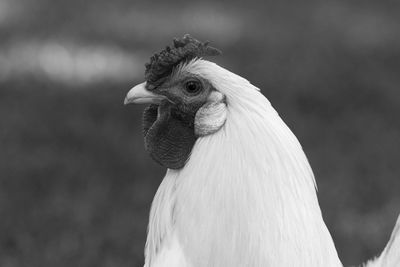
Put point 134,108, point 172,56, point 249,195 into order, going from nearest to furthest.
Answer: point 249,195, point 172,56, point 134,108

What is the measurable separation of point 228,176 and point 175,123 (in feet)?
0.98

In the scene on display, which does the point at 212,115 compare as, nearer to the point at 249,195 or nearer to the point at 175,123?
the point at 175,123

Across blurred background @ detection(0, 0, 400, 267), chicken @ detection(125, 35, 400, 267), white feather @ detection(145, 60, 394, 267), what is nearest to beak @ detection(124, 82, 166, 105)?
chicken @ detection(125, 35, 400, 267)

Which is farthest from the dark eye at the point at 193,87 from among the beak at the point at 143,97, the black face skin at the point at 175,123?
the beak at the point at 143,97

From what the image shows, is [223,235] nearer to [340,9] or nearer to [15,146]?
[15,146]

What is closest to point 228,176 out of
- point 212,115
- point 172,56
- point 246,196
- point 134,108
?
point 246,196

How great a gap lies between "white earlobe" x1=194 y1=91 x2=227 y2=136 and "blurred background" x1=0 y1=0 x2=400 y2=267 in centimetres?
218

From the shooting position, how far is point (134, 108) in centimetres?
695

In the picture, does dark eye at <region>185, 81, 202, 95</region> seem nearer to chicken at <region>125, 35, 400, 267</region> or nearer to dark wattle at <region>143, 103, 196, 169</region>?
chicken at <region>125, 35, 400, 267</region>

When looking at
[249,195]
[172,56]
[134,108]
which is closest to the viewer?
[249,195]

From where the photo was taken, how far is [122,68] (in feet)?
25.0

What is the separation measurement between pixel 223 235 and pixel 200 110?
45cm

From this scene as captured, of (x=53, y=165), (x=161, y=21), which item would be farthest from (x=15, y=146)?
(x=161, y=21)

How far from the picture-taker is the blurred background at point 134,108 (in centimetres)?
527
